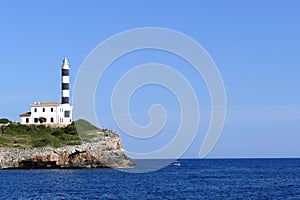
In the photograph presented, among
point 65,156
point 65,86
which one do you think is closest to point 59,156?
point 65,156

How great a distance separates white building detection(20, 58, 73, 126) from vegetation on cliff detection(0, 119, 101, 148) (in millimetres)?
2731

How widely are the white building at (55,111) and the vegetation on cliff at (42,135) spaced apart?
108 inches

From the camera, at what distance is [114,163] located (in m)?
132

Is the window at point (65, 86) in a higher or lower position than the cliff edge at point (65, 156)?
higher

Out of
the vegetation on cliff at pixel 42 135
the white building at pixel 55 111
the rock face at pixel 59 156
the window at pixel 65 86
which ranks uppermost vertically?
the window at pixel 65 86

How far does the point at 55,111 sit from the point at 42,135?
9940 millimetres

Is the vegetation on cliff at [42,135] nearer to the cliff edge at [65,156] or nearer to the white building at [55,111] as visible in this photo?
the cliff edge at [65,156]

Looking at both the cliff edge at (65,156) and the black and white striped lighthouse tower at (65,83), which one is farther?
the black and white striped lighthouse tower at (65,83)

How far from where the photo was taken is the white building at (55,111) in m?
145

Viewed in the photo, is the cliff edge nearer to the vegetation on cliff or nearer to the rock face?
the rock face

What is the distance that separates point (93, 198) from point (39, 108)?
8435cm

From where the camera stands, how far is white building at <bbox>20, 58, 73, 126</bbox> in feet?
476

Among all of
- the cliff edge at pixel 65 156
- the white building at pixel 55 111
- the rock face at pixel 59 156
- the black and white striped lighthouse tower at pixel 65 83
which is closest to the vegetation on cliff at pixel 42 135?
the cliff edge at pixel 65 156

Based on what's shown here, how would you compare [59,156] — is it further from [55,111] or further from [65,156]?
[55,111]
